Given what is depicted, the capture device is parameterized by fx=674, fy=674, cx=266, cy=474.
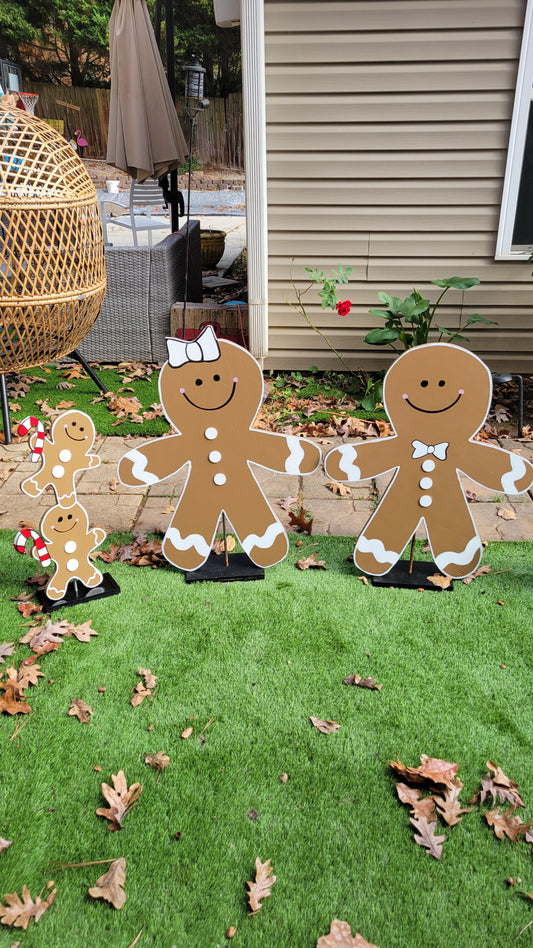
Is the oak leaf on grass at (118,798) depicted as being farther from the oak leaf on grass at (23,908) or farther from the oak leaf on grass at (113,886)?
the oak leaf on grass at (23,908)

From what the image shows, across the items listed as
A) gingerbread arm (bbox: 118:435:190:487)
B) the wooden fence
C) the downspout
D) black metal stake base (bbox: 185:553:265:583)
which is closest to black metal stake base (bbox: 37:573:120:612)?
black metal stake base (bbox: 185:553:265:583)

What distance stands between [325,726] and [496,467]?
132 centimetres

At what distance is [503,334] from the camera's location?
213 inches

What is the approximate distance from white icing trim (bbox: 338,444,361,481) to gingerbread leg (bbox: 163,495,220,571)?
0.61m

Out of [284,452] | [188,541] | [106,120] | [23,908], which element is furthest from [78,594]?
[106,120]

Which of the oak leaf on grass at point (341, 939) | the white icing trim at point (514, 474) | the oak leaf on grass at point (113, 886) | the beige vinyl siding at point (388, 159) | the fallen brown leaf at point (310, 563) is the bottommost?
the oak leaf on grass at point (341, 939)

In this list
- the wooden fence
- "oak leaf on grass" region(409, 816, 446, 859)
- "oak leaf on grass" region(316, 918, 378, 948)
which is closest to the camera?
"oak leaf on grass" region(316, 918, 378, 948)

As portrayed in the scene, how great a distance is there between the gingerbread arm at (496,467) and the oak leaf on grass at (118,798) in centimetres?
182

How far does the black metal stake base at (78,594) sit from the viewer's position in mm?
2984

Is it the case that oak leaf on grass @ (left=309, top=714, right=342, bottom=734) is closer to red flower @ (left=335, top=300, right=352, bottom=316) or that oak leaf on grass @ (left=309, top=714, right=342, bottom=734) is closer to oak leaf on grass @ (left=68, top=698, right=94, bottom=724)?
oak leaf on grass @ (left=68, top=698, right=94, bottom=724)

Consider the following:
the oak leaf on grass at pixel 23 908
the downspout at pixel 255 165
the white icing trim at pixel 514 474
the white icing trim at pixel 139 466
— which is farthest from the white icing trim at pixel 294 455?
the downspout at pixel 255 165

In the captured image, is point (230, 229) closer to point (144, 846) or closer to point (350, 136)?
point (350, 136)

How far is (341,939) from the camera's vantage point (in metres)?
1.74

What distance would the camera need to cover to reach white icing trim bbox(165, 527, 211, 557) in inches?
122
